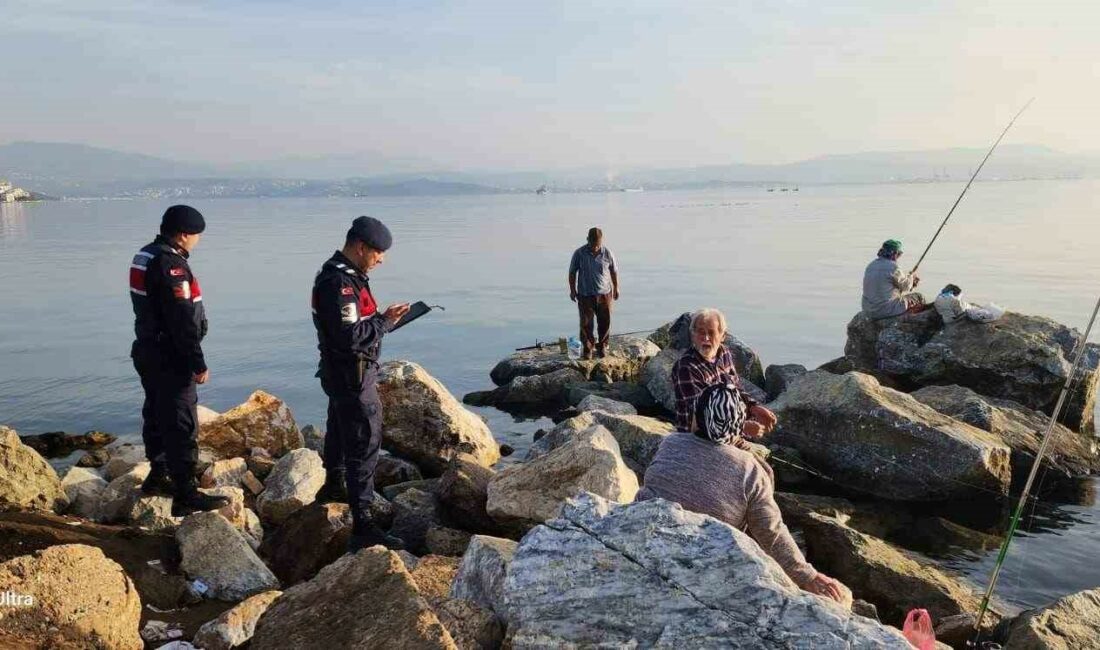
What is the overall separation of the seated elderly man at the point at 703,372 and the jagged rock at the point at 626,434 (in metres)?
3.24

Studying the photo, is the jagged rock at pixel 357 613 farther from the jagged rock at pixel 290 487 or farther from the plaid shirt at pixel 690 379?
the jagged rock at pixel 290 487

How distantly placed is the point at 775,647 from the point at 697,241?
45011 millimetres

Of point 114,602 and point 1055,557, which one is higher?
point 114,602

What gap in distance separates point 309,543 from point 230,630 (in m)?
1.91

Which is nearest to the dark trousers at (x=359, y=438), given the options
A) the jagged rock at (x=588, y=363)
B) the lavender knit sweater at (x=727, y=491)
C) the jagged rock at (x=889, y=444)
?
the lavender knit sweater at (x=727, y=491)

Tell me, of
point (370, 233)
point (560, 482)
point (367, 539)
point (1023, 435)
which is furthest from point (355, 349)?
point (1023, 435)

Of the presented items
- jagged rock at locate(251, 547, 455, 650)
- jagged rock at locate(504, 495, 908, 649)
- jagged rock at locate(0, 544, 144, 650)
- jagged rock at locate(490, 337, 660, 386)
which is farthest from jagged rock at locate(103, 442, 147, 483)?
jagged rock at locate(504, 495, 908, 649)

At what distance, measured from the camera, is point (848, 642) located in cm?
321

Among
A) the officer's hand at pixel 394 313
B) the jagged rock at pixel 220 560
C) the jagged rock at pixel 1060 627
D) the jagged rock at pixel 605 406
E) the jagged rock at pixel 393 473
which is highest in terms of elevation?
the officer's hand at pixel 394 313

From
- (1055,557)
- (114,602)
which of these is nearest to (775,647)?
(114,602)

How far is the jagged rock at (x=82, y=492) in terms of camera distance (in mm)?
7793

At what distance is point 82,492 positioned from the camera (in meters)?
7.94

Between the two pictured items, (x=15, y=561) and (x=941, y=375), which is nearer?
(x=15, y=561)

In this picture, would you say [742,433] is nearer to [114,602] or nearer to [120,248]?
[114,602]
